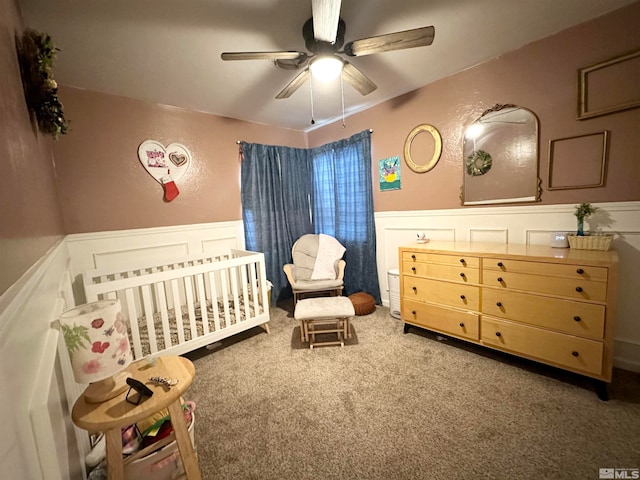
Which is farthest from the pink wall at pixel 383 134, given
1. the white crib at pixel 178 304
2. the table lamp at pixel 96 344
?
the table lamp at pixel 96 344

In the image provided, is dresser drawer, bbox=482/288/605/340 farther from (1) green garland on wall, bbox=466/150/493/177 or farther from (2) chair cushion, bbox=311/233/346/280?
(2) chair cushion, bbox=311/233/346/280

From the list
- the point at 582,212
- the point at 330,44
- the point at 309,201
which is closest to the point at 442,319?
the point at 582,212

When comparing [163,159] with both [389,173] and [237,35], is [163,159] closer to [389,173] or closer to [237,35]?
[237,35]

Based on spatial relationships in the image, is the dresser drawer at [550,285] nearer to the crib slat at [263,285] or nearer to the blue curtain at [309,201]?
the blue curtain at [309,201]

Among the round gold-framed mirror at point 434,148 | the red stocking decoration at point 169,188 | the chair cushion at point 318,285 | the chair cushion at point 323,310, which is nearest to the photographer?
the chair cushion at point 323,310

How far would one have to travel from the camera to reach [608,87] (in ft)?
5.72

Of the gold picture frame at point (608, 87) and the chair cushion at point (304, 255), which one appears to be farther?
the chair cushion at point (304, 255)

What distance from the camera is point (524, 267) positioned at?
1.77 metres

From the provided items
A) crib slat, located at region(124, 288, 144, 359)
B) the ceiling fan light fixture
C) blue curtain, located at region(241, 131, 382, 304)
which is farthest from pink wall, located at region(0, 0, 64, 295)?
blue curtain, located at region(241, 131, 382, 304)

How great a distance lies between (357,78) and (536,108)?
56.6 inches

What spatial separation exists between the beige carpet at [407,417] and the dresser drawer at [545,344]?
165mm

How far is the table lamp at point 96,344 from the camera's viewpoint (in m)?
0.86

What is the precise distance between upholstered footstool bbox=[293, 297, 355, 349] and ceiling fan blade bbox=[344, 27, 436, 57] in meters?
1.90

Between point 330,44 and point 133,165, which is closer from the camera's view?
point 330,44
